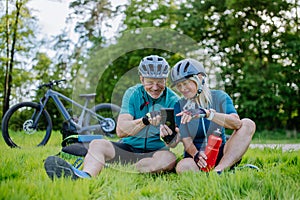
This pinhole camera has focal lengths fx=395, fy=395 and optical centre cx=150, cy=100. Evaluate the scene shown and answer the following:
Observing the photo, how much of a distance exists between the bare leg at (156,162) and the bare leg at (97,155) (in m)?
0.22

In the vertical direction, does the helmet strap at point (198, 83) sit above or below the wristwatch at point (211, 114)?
above

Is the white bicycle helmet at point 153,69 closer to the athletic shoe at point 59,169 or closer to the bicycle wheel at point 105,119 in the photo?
the athletic shoe at point 59,169

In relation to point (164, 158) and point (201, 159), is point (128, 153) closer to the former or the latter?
point (164, 158)

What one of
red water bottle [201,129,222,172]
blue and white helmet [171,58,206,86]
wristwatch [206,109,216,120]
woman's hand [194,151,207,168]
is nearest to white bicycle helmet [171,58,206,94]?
blue and white helmet [171,58,206,86]

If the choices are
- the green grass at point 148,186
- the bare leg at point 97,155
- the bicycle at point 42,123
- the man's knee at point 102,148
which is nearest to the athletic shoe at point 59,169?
the green grass at point 148,186

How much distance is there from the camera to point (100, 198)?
2072 millimetres

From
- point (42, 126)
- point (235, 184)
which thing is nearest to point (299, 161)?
point (235, 184)

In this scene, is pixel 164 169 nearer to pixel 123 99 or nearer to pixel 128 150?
pixel 128 150

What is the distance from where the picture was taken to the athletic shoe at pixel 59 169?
7.33 ft

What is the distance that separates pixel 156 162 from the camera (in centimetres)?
281

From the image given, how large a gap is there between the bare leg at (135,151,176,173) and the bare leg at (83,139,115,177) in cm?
22

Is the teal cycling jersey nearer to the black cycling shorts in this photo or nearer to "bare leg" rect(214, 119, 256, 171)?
the black cycling shorts

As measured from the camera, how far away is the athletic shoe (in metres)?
2.23

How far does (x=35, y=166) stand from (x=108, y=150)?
2.30ft
